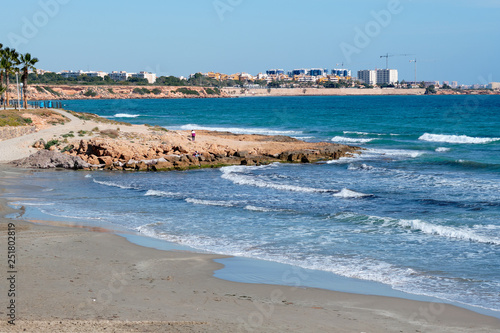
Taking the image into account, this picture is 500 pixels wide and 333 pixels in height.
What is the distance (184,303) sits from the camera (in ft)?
30.6

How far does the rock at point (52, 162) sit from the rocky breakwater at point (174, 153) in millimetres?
71

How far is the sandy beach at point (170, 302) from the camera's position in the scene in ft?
27.0

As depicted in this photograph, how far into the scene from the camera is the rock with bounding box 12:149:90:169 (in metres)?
28.9

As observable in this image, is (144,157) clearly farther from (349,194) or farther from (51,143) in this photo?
(349,194)

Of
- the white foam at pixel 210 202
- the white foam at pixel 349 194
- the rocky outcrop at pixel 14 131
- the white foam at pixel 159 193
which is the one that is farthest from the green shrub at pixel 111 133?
the white foam at pixel 349 194

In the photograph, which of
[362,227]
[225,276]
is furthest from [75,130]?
[225,276]

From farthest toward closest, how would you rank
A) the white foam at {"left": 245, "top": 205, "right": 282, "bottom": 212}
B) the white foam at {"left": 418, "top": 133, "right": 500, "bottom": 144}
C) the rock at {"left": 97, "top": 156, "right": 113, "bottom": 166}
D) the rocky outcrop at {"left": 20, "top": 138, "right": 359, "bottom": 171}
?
the white foam at {"left": 418, "top": 133, "right": 500, "bottom": 144} < the rock at {"left": 97, "top": 156, "right": 113, "bottom": 166} < the rocky outcrop at {"left": 20, "top": 138, "right": 359, "bottom": 171} < the white foam at {"left": 245, "top": 205, "right": 282, "bottom": 212}

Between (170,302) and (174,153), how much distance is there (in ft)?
73.6

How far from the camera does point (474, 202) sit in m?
19.3

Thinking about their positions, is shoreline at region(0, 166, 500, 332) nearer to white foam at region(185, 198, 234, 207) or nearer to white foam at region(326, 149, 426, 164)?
white foam at region(185, 198, 234, 207)

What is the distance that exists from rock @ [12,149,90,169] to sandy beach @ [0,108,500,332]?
16.8 meters

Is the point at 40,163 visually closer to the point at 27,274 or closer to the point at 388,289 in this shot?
the point at 27,274

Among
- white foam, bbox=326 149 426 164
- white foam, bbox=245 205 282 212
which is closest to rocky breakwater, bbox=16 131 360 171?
white foam, bbox=326 149 426 164

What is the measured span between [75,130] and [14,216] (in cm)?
2125
